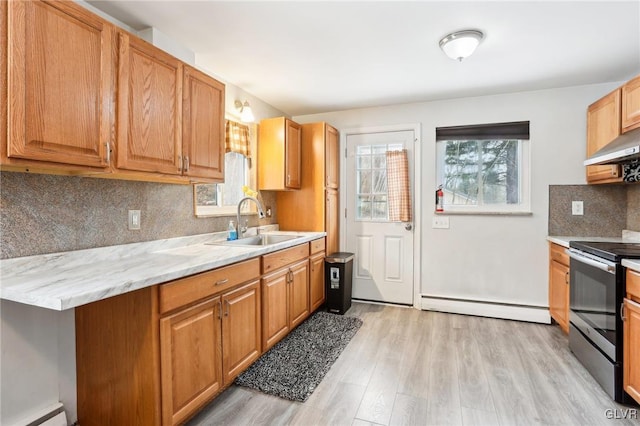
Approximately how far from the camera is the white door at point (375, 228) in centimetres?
369

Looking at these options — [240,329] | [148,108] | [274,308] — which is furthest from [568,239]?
[148,108]

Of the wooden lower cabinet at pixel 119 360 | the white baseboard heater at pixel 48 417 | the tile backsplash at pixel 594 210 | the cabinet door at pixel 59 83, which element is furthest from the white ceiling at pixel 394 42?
the white baseboard heater at pixel 48 417

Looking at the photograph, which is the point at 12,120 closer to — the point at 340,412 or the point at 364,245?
the point at 340,412

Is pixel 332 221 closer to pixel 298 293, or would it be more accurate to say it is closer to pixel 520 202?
pixel 298 293

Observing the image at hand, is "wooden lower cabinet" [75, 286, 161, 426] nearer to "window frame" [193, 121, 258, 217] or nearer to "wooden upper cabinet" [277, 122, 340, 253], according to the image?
"window frame" [193, 121, 258, 217]

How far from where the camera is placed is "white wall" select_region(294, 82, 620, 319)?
3.12 m

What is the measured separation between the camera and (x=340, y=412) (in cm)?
182

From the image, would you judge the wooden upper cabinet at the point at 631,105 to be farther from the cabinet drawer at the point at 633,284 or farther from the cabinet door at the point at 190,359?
the cabinet door at the point at 190,359

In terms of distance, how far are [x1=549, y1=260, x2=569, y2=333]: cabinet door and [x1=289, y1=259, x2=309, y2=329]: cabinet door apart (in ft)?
7.39

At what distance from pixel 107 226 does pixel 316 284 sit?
2032 millimetres

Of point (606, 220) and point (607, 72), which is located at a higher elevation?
point (607, 72)

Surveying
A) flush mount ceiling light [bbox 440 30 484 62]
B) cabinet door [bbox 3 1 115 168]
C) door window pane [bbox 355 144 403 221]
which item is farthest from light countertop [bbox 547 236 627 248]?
cabinet door [bbox 3 1 115 168]

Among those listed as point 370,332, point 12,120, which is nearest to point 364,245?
point 370,332

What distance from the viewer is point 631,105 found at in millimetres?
2375
